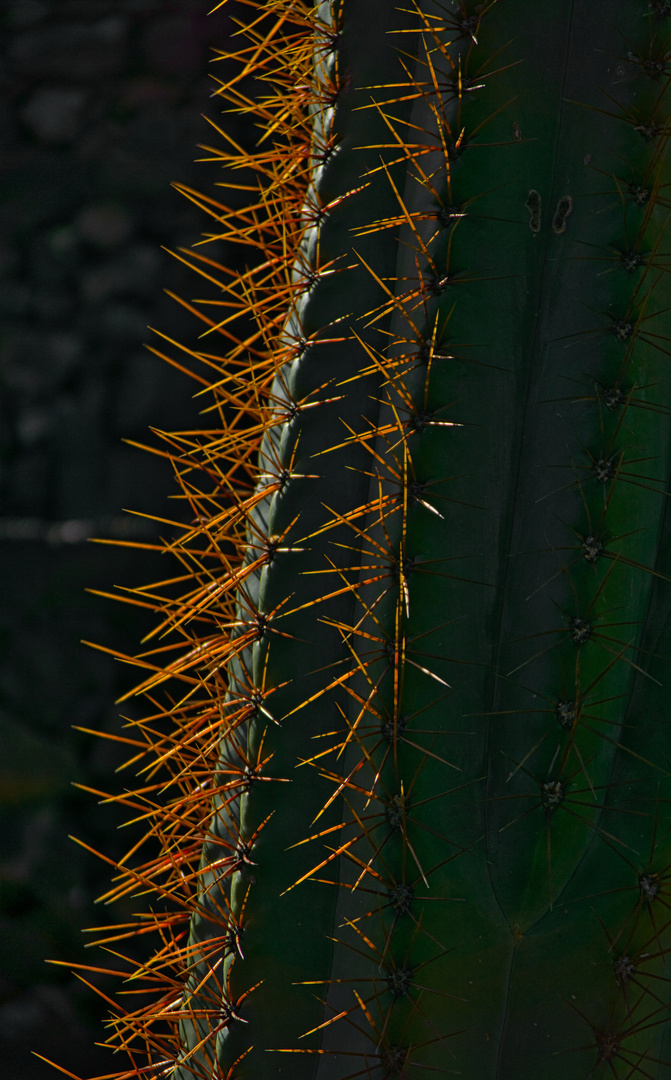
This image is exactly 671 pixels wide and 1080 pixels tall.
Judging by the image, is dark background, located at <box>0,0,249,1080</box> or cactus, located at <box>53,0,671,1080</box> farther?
dark background, located at <box>0,0,249,1080</box>

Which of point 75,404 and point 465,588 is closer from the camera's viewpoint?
point 465,588

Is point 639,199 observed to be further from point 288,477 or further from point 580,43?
point 288,477

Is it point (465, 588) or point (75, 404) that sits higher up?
point (75, 404)

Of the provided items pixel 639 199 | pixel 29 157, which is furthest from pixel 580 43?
pixel 29 157

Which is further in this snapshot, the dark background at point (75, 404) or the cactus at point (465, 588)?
the dark background at point (75, 404)
